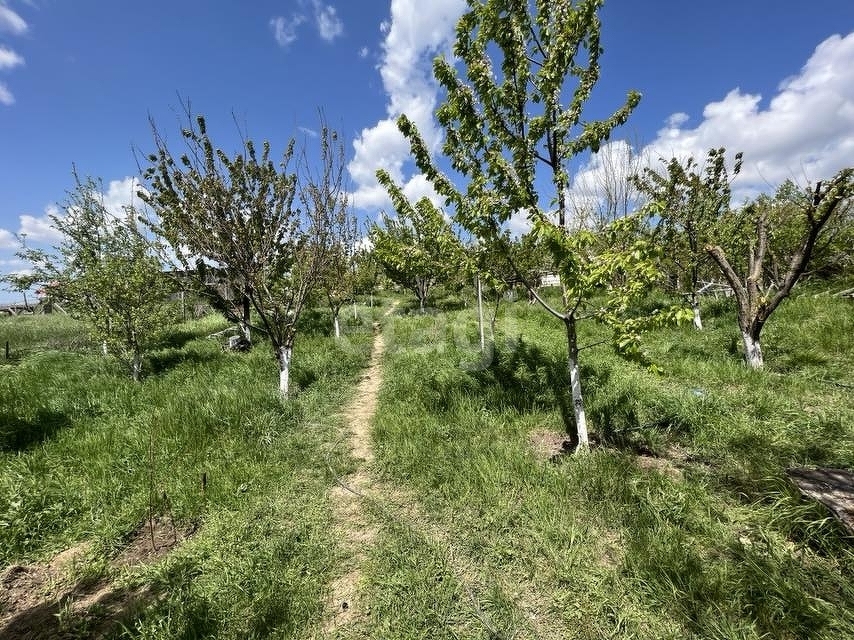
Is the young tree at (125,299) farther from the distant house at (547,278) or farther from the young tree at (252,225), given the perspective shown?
the distant house at (547,278)

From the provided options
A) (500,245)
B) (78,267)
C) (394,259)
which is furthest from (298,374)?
(78,267)

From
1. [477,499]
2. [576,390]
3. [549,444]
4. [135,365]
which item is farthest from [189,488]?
[135,365]

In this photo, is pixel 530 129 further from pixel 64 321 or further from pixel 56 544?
pixel 64 321

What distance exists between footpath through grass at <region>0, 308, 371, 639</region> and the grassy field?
0.08 ft

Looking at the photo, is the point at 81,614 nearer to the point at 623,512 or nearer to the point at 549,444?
the point at 623,512

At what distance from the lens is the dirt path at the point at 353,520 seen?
270cm

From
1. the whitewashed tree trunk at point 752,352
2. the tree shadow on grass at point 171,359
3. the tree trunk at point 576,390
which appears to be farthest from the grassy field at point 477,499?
the tree shadow on grass at point 171,359

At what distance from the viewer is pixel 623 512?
11.0 feet

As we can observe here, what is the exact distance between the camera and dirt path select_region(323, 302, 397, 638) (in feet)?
8.84

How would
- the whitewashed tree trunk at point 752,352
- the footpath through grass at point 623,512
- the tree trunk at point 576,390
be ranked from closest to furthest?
1. the footpath through grass at point 623,512
2. the tree trunk at point 576,390
3. the whitewashed tree trunk at point 752,352

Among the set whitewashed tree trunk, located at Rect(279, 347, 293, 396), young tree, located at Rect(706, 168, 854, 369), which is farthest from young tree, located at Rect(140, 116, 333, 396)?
young tree, located at Rect(706, 168, 854, 369)

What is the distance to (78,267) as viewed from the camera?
11.7 meters

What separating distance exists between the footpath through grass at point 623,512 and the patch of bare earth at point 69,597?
2.13 m

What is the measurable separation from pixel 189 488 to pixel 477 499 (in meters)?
3.49
